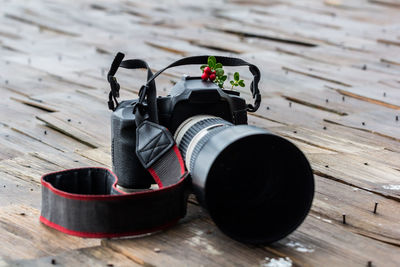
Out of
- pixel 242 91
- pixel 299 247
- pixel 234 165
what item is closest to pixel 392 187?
pixel 299 247

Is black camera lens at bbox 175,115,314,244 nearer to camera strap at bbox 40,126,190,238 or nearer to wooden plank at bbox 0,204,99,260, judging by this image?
camera strap at bbox 40,126,190,238

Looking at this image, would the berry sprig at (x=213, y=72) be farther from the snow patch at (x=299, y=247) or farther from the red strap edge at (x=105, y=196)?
the snow patch at (x=299, y=247)

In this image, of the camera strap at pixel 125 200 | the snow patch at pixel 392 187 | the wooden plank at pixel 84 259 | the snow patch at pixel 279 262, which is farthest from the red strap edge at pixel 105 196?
the snow patch at pixel 392 187

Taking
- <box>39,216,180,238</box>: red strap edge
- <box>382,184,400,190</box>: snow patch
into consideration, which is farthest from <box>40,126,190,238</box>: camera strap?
<box>382,184,400,190</box>: snow patch

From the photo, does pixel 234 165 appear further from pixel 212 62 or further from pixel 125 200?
pixel 212 62

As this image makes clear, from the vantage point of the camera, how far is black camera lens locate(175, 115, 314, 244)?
1407 millimetres

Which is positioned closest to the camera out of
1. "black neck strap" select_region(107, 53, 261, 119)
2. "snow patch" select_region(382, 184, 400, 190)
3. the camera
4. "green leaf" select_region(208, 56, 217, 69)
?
the camera

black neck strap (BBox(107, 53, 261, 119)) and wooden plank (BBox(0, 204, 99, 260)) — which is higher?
black neck strap (BBox(107, 53, 261, 119))

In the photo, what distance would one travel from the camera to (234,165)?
144 centimetres

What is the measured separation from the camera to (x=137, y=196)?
4.76 ft

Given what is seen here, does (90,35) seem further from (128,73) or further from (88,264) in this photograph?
(88,264)

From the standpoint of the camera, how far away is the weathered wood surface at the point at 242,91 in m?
1.47

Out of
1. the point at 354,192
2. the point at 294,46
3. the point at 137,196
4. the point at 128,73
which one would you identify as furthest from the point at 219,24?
the point at 137,196

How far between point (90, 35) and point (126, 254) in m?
2.90
